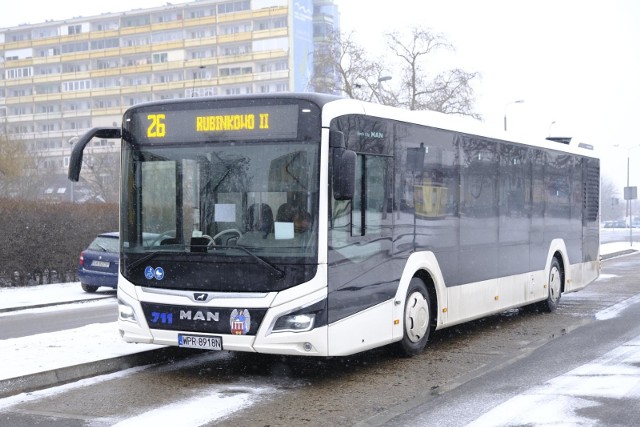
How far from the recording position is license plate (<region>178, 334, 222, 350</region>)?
908 centimetres

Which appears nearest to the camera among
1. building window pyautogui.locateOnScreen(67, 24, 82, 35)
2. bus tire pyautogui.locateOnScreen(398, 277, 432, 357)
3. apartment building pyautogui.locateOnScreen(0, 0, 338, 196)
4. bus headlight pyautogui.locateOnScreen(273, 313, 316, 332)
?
bus headlight pyautogui.locateOnScreen(273, 313, 316, 332)

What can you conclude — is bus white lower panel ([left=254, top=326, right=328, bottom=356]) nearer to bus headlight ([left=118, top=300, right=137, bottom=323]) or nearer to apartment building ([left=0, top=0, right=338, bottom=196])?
bus headlight ([left=118, top=300, right=137, bottom=323])

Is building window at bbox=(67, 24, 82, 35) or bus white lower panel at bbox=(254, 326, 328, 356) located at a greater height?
building window at bbox=(67, 24, 82, 35)

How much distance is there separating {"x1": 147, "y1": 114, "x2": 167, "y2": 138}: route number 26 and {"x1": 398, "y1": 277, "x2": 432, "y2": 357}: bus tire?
3.38m

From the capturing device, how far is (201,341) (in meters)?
9.16

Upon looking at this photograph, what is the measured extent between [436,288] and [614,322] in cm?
462

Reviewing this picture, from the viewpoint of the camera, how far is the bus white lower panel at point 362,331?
906 cm

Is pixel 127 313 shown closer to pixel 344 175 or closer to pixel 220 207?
pixel 220 207

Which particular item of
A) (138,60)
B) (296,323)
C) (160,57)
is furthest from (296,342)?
(138,60)

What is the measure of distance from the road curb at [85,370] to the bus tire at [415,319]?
269 cm

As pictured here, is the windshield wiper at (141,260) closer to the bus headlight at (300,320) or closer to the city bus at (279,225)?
the city bus at (279,225)

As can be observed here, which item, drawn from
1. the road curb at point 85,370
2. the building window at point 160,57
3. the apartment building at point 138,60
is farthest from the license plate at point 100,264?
the building window at point 160,57

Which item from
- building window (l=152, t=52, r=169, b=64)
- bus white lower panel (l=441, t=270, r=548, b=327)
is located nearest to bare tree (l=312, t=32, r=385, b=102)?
bus white lower panel (l=441, t=270, r=548, b=327)

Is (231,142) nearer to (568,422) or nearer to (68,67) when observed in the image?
(568,422)
